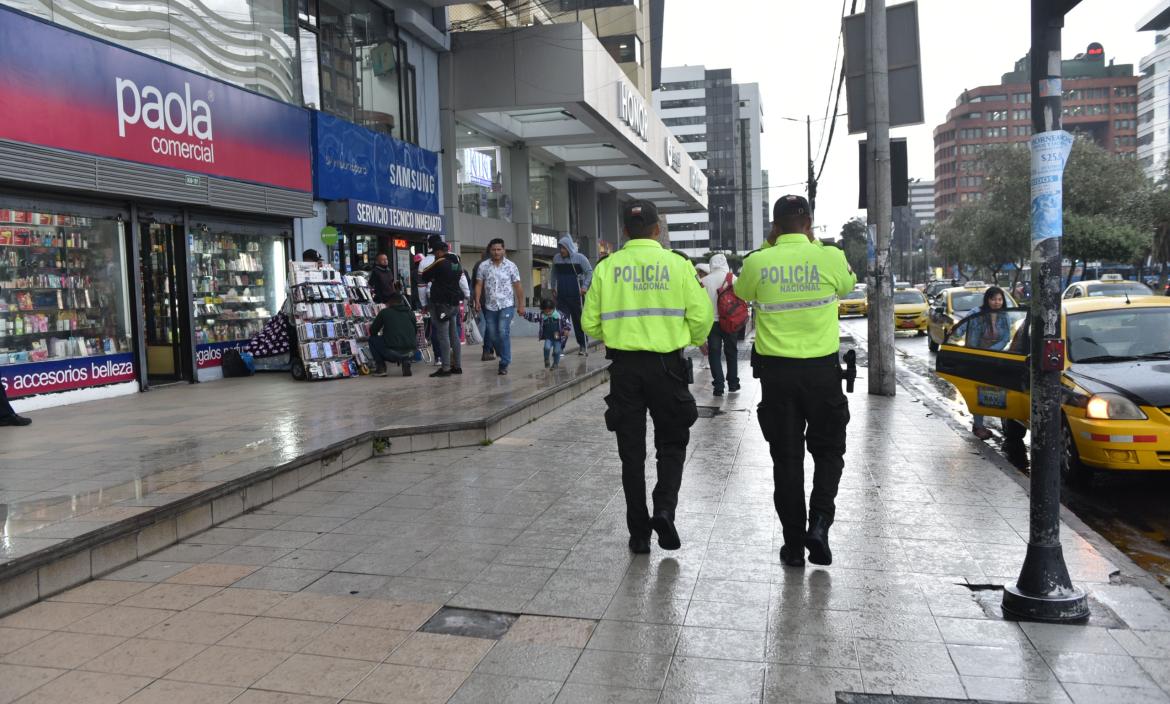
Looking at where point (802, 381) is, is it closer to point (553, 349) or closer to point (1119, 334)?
point (1119, 334)

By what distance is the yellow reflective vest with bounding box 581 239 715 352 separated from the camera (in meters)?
4.81

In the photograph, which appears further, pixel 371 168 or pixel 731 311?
pixel 371 168

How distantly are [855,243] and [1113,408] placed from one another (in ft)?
394

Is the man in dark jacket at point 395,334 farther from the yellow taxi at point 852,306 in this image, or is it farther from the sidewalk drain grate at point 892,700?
the yellow taxi at point 852,306

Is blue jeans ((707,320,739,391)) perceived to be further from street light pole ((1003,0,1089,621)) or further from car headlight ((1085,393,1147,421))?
street light pole ((1003,0,1089,621))

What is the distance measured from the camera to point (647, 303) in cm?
483

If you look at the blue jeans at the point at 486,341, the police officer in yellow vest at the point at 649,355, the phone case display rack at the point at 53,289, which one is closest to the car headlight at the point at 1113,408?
the police officer in yellow vest at the point at 649,355

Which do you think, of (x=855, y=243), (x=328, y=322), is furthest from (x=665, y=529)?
(x=855, y=243)

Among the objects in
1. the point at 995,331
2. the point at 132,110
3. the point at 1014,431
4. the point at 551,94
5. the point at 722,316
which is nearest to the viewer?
the point at 995,331

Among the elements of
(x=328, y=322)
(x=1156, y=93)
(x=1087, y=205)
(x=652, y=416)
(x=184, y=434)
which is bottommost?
(x=184, y=434)

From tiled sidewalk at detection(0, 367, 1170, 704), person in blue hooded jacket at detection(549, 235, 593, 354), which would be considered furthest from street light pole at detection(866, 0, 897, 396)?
tiled sidewalk at detection(0, 367, 1170, 704)

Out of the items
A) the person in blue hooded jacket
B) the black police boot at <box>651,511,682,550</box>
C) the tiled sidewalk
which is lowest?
the tiled sidewalk

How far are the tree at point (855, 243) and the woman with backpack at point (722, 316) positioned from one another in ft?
292

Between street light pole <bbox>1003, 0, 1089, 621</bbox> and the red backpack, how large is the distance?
5.04 meters
